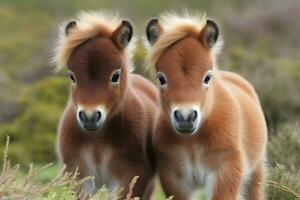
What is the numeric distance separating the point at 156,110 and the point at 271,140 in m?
3.23

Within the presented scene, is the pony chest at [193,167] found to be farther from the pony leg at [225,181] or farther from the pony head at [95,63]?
the pony head at [95,63]

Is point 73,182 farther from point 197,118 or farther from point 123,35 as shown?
point 123,35

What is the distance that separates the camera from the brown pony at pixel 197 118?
8852mm

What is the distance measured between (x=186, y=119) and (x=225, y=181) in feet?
3.25

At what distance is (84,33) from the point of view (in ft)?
31.3

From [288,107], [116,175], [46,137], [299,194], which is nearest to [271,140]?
[299,194]

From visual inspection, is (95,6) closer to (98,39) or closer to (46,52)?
(46,52)

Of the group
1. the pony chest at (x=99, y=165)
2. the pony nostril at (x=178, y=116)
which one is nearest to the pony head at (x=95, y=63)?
the pony chest at (x=99, y=165)

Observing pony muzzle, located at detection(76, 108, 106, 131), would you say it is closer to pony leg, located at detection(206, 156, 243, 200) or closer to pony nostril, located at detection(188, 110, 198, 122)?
pony nostril, located at detection(188, 110, 198, 122)

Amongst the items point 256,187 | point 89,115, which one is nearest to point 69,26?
point 89,115

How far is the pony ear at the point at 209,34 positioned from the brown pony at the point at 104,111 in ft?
3.04

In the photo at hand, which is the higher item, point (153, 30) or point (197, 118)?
point (153, 30)

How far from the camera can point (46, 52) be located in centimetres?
3506

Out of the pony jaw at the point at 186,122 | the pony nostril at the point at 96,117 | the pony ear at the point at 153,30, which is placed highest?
the pony ear at the point at 153,30
